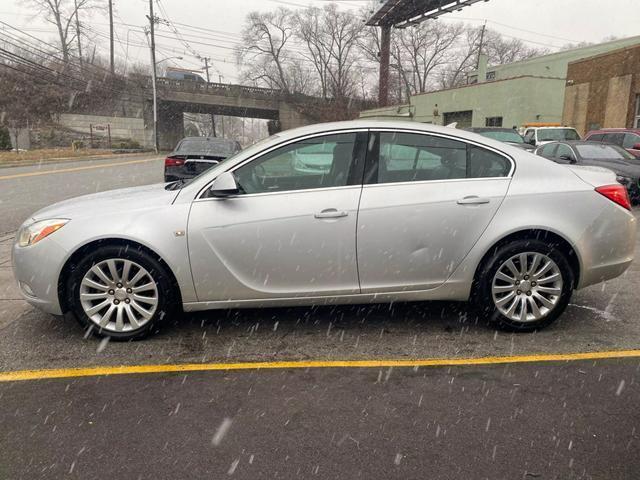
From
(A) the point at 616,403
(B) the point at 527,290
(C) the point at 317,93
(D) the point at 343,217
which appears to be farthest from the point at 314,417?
Answer: (C) the point at 317,93

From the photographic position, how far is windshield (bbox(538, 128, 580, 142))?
17.3 metres

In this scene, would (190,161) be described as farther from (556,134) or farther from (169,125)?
(169,125)

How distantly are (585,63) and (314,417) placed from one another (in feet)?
93.8

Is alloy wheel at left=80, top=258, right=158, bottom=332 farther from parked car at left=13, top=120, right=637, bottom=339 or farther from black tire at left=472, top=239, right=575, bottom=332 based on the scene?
black tire at left=472, top=239, right=575, bottom=332

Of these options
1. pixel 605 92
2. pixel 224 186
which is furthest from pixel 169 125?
→ pixel 224 186

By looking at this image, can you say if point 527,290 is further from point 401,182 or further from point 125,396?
point 125,396

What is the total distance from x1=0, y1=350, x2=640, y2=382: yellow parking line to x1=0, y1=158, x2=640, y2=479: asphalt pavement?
0.18 ft

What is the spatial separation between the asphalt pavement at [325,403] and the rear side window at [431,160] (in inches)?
48.0

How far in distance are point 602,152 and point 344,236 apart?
10.5m

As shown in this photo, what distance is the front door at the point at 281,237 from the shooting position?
3607 millimetres

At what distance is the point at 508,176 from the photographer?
151 inches

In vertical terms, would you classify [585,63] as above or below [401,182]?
above

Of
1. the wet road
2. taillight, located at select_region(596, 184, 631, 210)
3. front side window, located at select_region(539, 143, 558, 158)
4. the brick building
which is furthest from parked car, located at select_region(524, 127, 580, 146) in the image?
the wet road

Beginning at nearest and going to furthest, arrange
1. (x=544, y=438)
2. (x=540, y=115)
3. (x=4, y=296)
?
(x=544, y=438) → (x=4, y=296) → (x=540, y=115)
